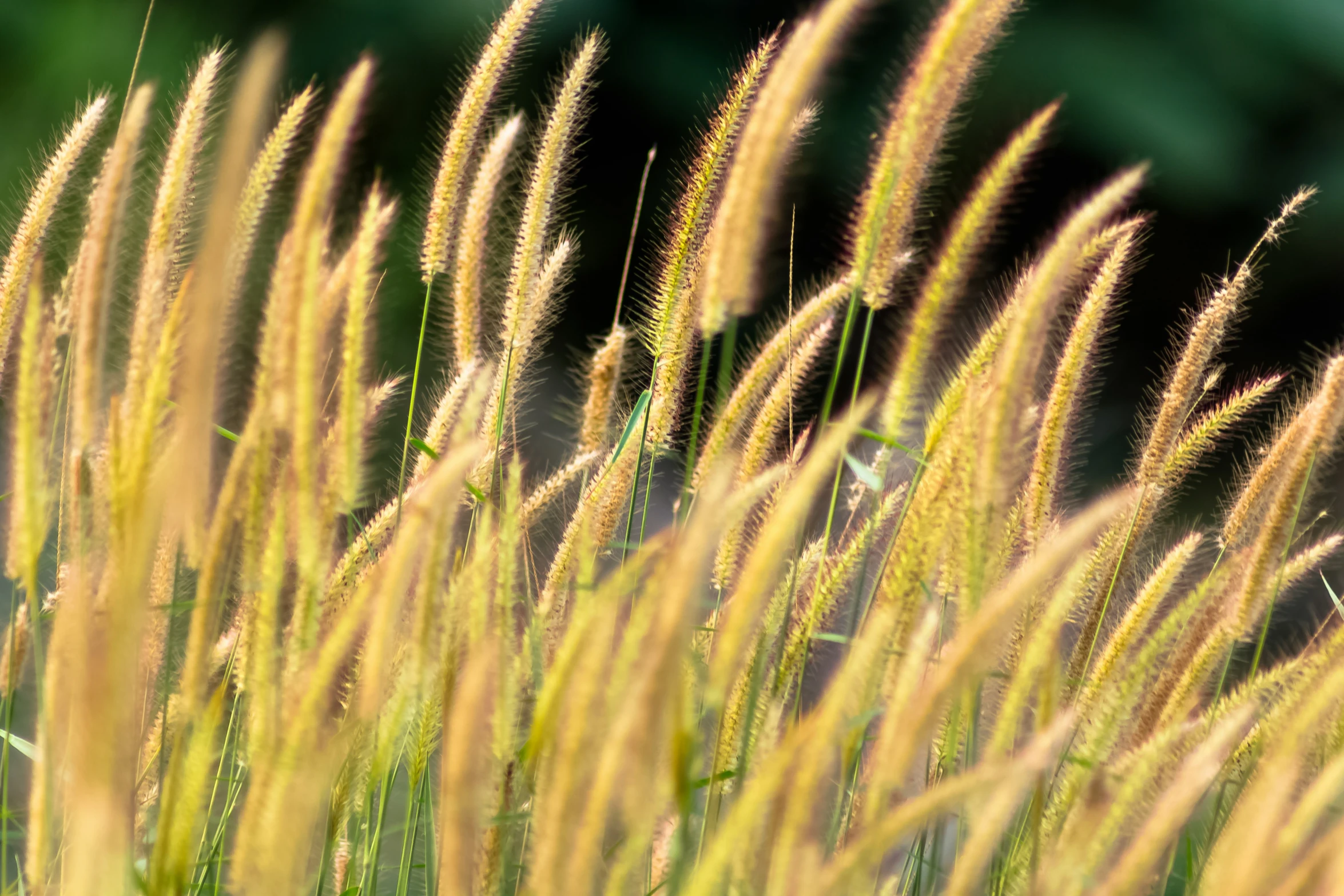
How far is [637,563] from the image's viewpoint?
684 mm

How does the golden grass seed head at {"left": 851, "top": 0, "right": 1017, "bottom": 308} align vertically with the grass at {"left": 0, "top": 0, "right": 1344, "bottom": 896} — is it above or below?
above

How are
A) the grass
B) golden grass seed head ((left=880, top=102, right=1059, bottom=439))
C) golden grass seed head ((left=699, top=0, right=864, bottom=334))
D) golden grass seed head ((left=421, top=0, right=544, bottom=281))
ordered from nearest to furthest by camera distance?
the grass < golden grass seed head ((left=699, top=0, right=864, bottom=334)) < golden grass seed head ((left=880, top=102, right=1059, bottom=439)) < golden grass seed head ((left=421, top=0, right=544, bottom=281))

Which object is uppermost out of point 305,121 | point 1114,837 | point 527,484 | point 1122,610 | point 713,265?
point 305,121

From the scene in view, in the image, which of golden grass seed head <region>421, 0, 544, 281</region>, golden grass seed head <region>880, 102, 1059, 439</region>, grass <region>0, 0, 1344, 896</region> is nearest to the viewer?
grass <region>0, 0, 1344, 896</region>

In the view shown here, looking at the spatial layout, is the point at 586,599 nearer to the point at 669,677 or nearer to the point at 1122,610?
the point at 669,677

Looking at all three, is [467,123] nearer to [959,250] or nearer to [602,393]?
[602,393]

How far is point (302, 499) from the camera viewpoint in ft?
2.06

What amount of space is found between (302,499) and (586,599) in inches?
6.3

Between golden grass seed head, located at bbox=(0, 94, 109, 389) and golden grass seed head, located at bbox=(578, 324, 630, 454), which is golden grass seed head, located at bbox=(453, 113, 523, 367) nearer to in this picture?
golden grass seed head, located at bbox=(578, 324, 630, 454)

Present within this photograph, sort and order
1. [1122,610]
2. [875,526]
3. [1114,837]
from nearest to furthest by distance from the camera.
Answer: [1114,837]
[875,526]
[1122,610]

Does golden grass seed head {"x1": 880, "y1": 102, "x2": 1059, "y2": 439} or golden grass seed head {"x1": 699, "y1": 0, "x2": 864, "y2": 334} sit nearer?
golden grass seed head {"x1": 699, "y1": 0, "x2": 864, "y2": 334}

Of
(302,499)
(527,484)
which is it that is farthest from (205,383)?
(527,484)

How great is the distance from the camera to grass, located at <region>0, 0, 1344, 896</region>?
1.81 ft

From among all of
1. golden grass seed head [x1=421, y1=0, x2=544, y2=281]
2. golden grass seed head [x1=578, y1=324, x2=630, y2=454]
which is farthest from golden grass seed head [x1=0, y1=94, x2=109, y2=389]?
golden grass seed head [x1=578, y1=324, x2=630, y2=454]
